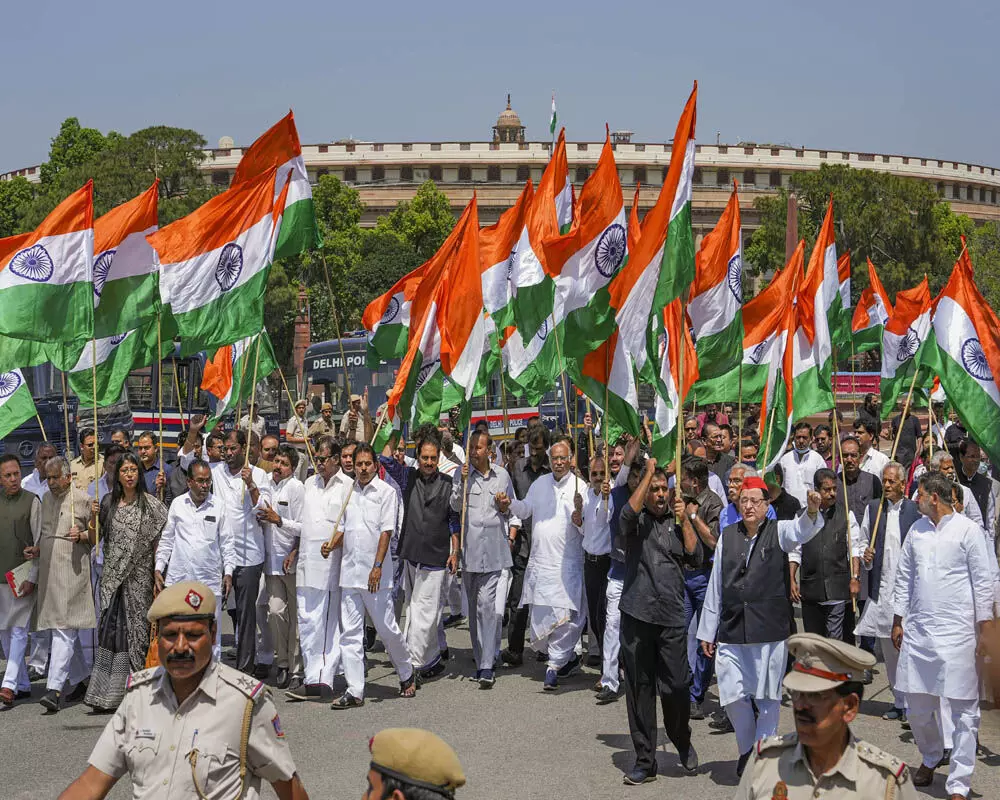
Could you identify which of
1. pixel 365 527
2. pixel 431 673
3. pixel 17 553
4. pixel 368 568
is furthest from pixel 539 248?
pixel 17 553

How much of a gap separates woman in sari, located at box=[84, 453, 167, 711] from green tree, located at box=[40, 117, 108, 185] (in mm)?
53084

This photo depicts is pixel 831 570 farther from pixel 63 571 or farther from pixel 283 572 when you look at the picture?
pixel 63 571

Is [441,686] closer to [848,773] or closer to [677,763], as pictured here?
[677,763]

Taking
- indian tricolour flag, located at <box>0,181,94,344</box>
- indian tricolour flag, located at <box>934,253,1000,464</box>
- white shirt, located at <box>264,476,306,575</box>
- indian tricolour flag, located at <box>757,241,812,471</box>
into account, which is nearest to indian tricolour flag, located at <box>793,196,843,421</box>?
indian tricolour flag, located at <box>757,241,812,471</box>

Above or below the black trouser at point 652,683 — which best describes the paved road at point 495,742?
below

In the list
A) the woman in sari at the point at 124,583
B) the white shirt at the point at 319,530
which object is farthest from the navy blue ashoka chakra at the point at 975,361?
the woman in sari at the point at 124,583

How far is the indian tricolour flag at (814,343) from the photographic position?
12.9 m

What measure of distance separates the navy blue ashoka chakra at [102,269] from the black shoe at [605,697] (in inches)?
205

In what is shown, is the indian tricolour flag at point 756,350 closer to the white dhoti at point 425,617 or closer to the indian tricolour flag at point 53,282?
the white dhoti at point 425,617

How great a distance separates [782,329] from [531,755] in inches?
269

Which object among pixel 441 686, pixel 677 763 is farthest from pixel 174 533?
pixel 677 763

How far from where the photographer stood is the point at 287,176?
1198cm

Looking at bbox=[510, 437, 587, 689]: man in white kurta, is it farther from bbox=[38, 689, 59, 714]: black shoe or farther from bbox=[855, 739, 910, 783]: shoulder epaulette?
bbox=[855, 739, 910, 783]: shoulder epaulette

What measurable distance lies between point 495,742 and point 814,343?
19.0 ft
